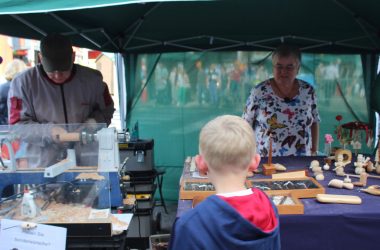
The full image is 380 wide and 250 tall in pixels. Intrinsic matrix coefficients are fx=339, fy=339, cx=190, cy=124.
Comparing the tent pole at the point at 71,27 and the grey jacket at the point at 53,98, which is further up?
the tent pole at the point at 71,27

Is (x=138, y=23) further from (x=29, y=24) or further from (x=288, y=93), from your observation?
(x=288, y=93)

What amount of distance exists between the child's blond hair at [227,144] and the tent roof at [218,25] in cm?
197

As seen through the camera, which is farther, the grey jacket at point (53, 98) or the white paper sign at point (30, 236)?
the grey jacket at point (53, 98)

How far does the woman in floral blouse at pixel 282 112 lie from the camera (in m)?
2.57

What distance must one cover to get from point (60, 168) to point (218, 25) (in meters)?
2.48

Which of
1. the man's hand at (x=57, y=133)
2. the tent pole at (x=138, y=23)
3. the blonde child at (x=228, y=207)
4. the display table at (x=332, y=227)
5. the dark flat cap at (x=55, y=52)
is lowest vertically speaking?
the display table at (x=332, y=227)

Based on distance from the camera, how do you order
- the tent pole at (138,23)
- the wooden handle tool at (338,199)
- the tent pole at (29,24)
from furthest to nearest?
the tent pole at (138,23) < the tent pole at (29,24) < the wooden handle tool at (338,199)

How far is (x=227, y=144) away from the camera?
3.19 ft

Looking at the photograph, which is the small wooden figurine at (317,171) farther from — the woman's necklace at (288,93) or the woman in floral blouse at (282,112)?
the woman's necklace at (288,93)

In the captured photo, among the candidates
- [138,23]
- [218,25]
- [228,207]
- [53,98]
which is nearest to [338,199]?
[228,207]

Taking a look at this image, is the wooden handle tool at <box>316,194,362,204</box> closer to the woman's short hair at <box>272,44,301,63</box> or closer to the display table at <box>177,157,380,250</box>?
the display table at <box>177,157,380,250</box>

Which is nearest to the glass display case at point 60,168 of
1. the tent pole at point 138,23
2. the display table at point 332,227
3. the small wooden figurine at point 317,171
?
the display table at point 332,227

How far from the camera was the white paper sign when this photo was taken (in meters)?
1.22

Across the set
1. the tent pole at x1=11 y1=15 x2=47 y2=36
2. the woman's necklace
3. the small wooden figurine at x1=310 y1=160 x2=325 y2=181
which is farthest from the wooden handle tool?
the tent pole at x1=11 y1=15 x2=47 y2=36
